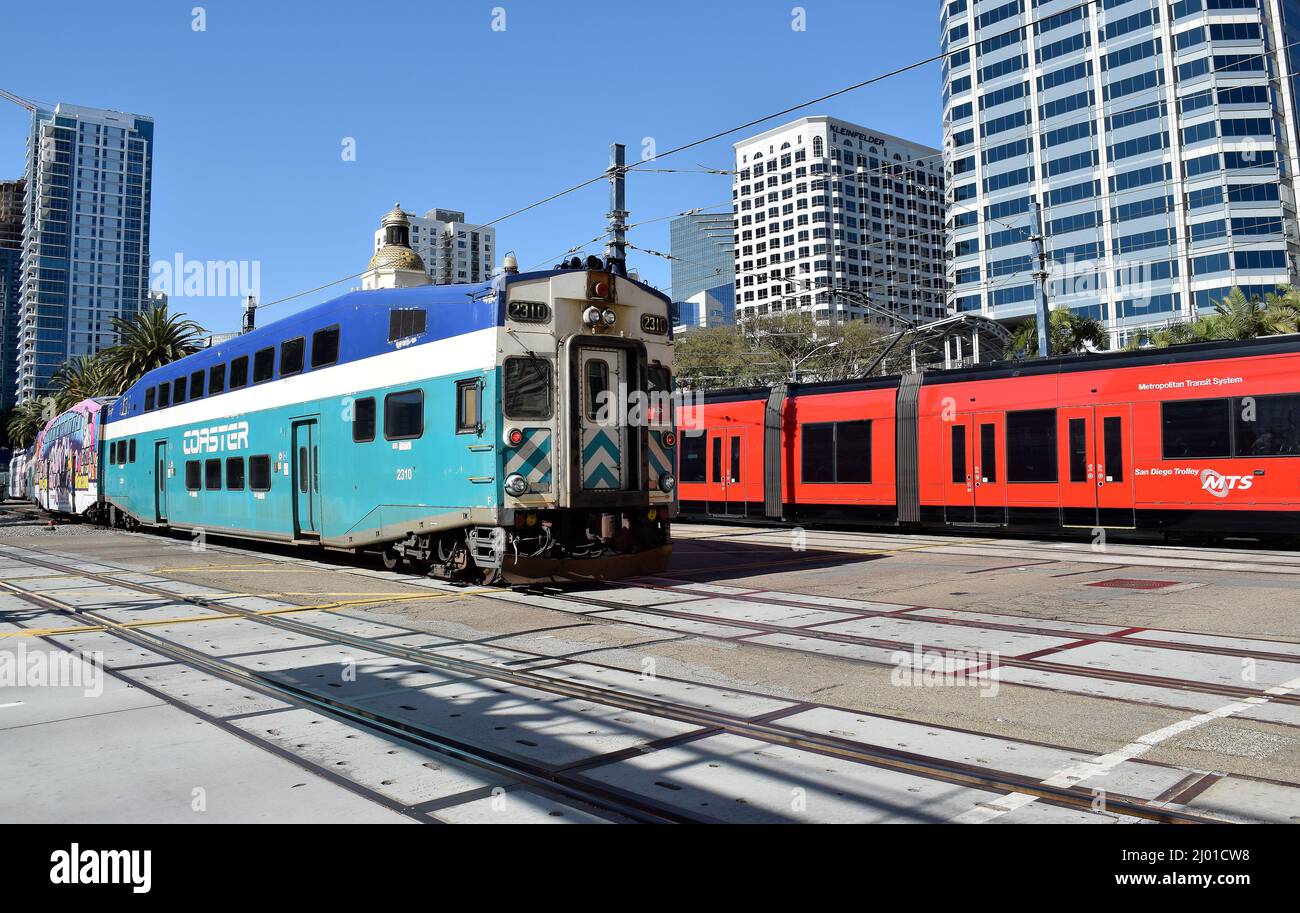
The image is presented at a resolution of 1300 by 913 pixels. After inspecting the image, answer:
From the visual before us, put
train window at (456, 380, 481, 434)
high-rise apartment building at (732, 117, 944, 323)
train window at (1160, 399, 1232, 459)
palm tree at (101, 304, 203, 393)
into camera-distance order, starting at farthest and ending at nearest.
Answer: high-rise apartment building at (732, 117, 944, 323)
palm tree at (101, 304, 203, 393)
train window at (1160, 399, 1232, 459)
train window at (456, 380, 481, 434)

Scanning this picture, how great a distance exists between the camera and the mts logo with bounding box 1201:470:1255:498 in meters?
16.1

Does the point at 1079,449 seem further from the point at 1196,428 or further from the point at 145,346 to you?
the point at 145,346

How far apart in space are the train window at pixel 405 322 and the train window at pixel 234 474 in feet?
22.5

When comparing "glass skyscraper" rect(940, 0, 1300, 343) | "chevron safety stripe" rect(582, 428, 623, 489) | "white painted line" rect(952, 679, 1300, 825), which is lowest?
"white painted line" rect(952, 679, 1300, 825)

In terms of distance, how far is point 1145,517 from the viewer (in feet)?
56.7

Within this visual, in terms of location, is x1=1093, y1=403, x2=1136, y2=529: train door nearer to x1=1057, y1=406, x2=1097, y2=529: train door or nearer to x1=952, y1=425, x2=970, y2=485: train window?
x1=1057, y1=406, x2=1097, y2=529: train door

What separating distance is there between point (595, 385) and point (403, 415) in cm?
306

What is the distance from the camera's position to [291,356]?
656 inches

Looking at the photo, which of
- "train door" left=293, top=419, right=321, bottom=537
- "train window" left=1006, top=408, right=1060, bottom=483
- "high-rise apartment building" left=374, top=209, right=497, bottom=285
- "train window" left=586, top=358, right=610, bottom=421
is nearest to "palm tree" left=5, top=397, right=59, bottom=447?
"high-rise apartment building" left=374, top=209, right=497, bottom=285

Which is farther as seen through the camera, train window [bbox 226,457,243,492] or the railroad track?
train window [bbox 226,457,243,492]

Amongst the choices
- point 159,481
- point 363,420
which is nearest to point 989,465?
point 363,420

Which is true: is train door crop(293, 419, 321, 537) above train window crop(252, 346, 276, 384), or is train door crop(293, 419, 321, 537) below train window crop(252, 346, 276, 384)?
Answer: below

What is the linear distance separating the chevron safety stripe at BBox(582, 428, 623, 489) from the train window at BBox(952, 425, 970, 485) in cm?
1024
